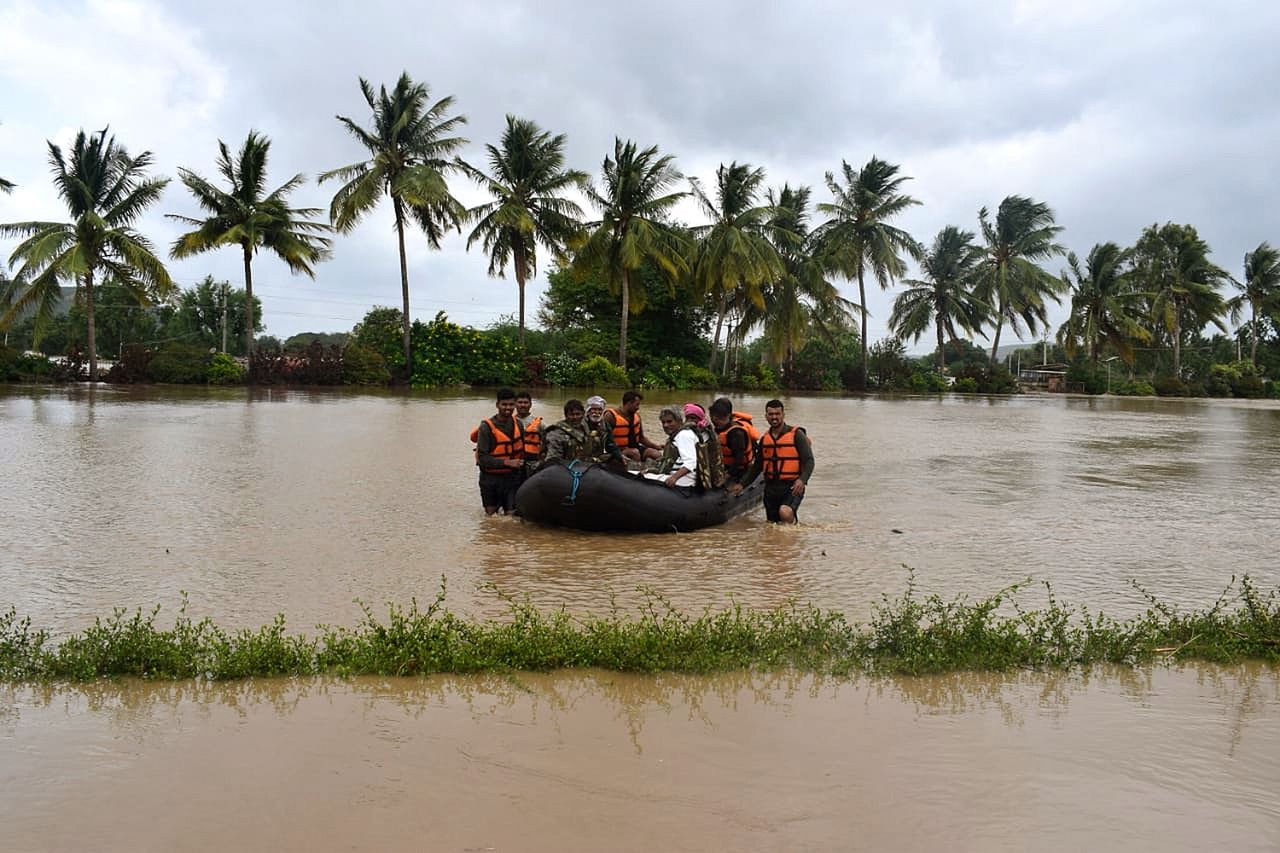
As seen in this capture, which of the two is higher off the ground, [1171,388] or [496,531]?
[1171,388]

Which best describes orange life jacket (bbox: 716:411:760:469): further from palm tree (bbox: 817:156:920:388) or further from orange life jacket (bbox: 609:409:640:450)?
palm tree (bbox: 817:156:920:388)

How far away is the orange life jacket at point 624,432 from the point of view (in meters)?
10.1

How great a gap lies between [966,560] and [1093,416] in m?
25.4

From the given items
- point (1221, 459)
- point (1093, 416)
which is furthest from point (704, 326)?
point (1221, 459)

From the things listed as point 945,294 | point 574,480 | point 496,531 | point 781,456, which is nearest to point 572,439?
point 574,480

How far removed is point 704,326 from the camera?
136ft

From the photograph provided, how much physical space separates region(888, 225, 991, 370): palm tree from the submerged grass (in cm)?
4336

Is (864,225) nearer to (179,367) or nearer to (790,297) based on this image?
(790,297)

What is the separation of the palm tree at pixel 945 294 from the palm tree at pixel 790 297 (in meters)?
6.82

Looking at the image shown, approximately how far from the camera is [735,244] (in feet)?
111

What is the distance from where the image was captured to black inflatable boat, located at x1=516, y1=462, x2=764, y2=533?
860 cm

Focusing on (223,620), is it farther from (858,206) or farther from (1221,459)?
(858,206)

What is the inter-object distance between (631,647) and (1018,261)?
46.6 meters

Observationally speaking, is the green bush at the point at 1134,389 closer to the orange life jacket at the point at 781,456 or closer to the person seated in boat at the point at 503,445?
the orange life jacket at the point at 781,456
